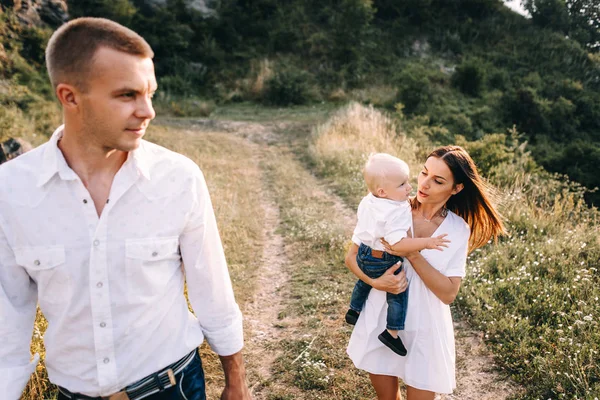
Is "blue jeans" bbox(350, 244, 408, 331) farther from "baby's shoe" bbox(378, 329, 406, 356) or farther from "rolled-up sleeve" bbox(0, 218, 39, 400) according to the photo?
"rolled-up sleeve" bbox(0, 218, 39, 400)

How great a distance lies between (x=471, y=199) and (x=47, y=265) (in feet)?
7.33

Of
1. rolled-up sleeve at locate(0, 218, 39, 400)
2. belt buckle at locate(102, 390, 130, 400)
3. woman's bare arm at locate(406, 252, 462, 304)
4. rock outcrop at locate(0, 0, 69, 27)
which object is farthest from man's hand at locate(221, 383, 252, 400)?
rock outcrop at locate(0, 0, 69, 27)

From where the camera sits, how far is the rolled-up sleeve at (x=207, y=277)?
1703 millimetres

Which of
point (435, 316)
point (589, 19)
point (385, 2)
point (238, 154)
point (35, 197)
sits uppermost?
point (589, 19)

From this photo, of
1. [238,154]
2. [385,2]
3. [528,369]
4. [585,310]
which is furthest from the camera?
[385,2]

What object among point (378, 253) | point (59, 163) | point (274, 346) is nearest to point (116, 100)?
point (59, 163)

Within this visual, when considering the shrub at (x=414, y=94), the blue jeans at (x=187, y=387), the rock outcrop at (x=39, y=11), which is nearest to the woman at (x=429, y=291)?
the blue jeans at (x=187, y=387)

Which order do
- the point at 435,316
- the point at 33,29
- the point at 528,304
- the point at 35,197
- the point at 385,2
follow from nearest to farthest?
the point at 35,197 → the point at 435,316 → the point at 528,304 → the point at 33,29 → the point at 385,2

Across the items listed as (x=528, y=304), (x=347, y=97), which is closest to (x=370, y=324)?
(x=528, y=304)

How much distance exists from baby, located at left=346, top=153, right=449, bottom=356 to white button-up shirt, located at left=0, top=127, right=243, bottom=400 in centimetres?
103

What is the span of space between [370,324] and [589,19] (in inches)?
1666

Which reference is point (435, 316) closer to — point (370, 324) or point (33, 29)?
point (370, 324)

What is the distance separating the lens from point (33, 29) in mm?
17031

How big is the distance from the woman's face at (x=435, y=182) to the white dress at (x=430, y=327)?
0.15 metres
